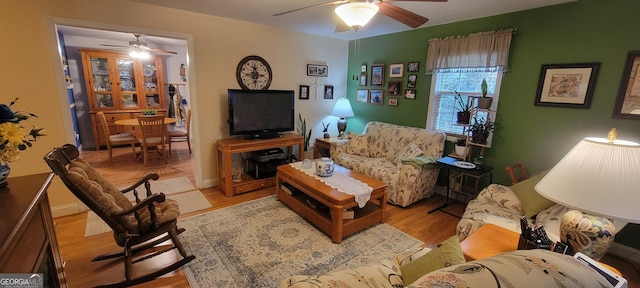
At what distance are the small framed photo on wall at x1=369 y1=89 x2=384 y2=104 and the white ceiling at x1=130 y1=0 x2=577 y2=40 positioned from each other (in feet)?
3.20

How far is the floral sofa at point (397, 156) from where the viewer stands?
318 cm

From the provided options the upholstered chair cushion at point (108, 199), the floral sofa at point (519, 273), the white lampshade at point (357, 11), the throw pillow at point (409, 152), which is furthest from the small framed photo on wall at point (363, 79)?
the floral sofa at point (519, 273)

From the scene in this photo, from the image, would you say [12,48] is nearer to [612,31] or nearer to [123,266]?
[123,266]

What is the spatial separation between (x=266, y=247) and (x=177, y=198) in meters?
1.68

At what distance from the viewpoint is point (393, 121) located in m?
4.16

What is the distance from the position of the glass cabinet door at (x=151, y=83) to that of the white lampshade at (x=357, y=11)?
569 cm

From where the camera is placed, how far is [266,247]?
2.36 m

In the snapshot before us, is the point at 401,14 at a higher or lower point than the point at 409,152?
→ higher

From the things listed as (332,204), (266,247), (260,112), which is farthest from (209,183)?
(332,204)

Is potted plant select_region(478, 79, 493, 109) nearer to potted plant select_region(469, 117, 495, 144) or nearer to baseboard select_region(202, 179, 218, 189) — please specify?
potted plant select_region(469, 117, 495, 144)

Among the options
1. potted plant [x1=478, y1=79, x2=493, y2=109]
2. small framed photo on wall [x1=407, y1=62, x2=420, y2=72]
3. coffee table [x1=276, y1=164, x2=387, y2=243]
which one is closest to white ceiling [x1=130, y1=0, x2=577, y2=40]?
small framed photo on wall [x1=407, y1=62, x2=420, y2=72]

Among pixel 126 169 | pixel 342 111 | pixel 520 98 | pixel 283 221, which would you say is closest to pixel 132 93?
pixel 126 169

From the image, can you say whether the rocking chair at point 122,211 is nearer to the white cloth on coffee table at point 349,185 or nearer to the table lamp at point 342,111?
the white cloth on coffee table at point 349,185

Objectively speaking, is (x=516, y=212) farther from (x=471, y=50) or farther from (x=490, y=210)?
(x=471, y=50)
